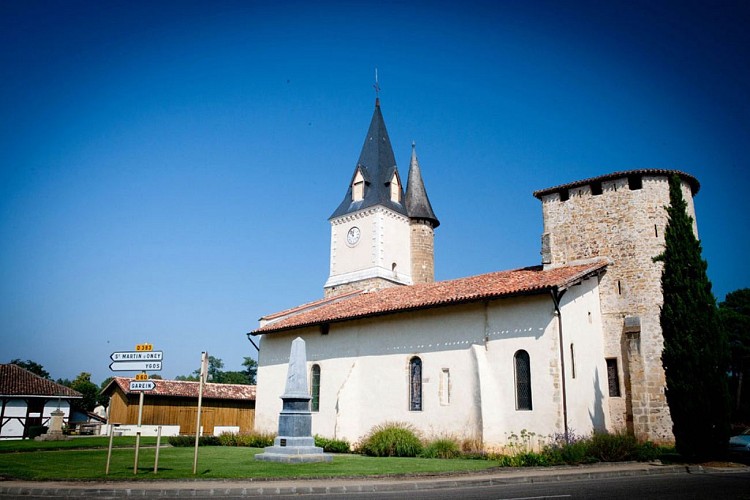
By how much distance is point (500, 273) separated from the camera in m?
25.2

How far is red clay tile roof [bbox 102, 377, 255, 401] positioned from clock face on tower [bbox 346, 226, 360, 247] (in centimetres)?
1446

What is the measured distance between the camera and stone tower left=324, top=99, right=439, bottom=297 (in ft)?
129

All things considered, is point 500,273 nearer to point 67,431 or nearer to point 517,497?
point 517,497

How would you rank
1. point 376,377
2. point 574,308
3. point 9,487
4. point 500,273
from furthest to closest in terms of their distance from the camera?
point 500,273 → point 376,377 → point 574,308 → point 9,487

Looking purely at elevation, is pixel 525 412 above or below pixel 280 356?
below

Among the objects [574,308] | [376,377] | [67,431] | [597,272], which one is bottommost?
[67,431]

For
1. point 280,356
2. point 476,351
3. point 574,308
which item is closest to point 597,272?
point 574,308

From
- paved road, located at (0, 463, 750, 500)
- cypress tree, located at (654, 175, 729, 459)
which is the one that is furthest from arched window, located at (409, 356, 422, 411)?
cypress tree, located at (654, 175, 729, 459)

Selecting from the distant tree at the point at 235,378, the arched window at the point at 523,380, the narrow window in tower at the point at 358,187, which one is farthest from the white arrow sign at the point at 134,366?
the distant tree at the point at 235,378

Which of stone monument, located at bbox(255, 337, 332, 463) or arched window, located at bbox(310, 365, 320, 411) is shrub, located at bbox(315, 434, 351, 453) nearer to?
arched window, located at bbox(310, 365, 320, 411)

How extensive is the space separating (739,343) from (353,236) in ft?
102

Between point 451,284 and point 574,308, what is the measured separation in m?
6.27

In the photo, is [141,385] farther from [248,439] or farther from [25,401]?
[25,401]

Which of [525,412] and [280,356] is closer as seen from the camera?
[525,412]
